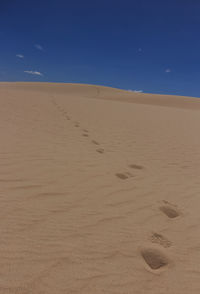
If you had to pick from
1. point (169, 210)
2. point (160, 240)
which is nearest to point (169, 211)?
point (169, 210)

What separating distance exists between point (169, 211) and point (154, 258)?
2.54ft

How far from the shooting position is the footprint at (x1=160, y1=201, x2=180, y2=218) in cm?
201

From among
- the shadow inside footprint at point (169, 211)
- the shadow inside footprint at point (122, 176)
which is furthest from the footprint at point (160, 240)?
the shadow inside footprint at point (122, 176)

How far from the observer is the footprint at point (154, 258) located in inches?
54.2

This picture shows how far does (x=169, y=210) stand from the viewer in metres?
2.11

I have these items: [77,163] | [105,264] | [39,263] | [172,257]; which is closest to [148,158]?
[77,163]

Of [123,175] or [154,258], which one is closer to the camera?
[154,258]

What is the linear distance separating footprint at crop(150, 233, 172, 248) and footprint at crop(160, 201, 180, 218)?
40cm

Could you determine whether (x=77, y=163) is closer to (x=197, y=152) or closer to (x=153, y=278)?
(x=153, y=278)

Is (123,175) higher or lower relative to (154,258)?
higher

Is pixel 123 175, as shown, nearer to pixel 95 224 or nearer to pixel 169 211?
pixel 169 211

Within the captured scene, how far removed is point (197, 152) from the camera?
4.60 metres

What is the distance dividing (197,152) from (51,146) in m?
3.78

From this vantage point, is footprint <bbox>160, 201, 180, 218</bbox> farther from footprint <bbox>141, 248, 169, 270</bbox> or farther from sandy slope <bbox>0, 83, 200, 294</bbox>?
footprint <bbox>141, 248, 169, 270</bbox>
